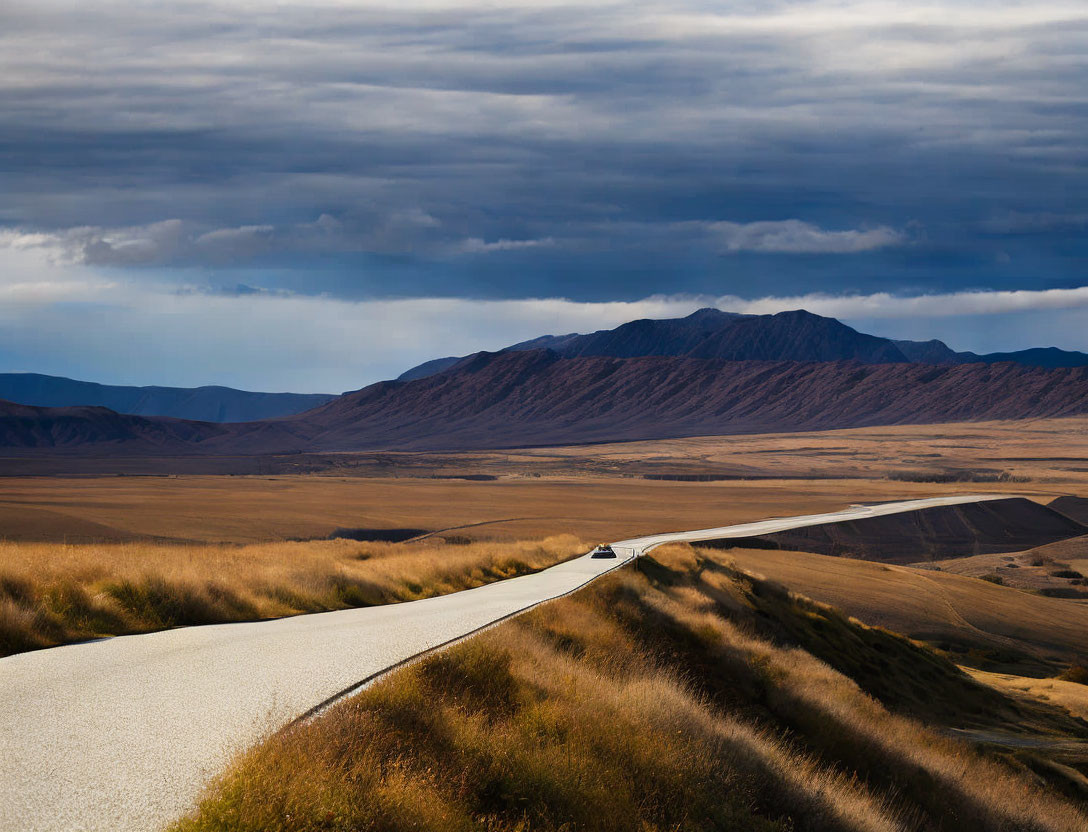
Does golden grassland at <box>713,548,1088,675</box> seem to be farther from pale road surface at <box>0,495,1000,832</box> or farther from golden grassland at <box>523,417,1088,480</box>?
golden grassland at <box>523,417,1088,480</box>

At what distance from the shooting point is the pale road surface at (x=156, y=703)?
254 inches

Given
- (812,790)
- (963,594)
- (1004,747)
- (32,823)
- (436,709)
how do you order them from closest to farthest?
(32,823) → (436,709) → (812,790) → (1004,747) → (963,594)

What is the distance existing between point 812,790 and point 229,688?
6.55 m

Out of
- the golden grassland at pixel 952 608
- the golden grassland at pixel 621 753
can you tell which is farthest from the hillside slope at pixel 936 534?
the golden grassland at pixel 621 753

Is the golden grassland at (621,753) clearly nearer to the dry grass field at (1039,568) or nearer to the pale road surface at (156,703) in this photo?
the pale road surface at (156,703)

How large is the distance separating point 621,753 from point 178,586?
31.6ft

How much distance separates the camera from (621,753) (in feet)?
30.8

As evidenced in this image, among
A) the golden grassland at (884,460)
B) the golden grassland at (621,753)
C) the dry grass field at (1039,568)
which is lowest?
the dry grass field at (1039,568)

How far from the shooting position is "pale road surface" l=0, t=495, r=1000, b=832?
6.44m

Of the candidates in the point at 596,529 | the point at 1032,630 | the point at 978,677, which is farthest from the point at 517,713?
the point at 596,529

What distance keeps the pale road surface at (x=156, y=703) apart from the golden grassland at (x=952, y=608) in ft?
110

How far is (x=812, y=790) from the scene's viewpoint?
11266 mm

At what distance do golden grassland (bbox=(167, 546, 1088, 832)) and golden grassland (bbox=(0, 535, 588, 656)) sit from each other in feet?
15.3

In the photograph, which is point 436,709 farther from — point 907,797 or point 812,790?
point 907,797
